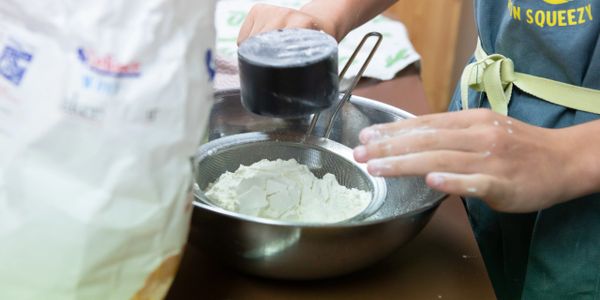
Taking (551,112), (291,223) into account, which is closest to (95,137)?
(291,223)

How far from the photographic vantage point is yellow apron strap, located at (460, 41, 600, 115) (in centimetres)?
70

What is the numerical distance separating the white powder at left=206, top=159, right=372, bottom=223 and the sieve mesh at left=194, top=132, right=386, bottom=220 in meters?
0.02

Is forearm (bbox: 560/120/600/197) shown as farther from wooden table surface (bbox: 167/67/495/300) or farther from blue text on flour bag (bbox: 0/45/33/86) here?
blue text on flour bag (bbox: 0/45/33/86)

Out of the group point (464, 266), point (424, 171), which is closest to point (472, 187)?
point (424, 171)

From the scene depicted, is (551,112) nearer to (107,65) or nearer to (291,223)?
(291,223)

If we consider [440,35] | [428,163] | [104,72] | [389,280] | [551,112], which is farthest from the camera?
[440,35]

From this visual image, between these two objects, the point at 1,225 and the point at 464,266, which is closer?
the point at 1,225

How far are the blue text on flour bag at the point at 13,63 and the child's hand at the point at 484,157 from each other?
262 millimetres

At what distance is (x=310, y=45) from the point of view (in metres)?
0.61

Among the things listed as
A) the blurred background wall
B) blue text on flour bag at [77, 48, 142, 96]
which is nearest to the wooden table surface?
blue text on flour bag at [77, 48, 142, 96]

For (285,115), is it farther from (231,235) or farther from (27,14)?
(27,14)

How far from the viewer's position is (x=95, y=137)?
417mm

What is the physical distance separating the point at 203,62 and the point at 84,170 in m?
0.11

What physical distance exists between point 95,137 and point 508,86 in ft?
1.70
